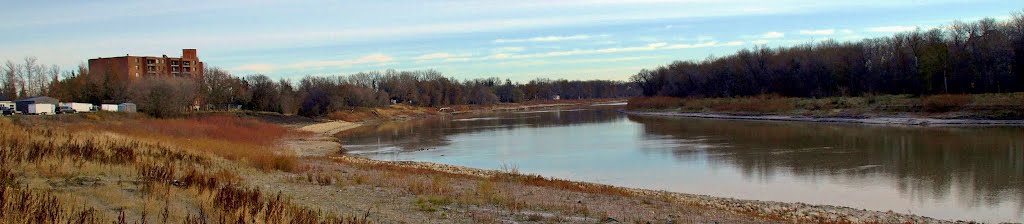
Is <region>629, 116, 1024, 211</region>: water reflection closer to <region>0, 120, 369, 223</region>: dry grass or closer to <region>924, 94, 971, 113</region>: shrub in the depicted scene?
<region>924, 94, 971, 113</region>: shrub

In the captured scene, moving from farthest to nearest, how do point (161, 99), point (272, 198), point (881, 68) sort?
point (881, 68) → point (161, 99) → point (272, 198)

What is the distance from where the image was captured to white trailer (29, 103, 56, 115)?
50094mm

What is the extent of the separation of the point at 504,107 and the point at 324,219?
126689 mm

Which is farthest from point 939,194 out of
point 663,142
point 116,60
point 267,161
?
point 116,60

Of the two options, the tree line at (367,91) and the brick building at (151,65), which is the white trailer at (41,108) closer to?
the tree line at (367,91)

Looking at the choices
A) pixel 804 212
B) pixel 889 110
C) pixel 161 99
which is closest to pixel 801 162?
pixel 804 212

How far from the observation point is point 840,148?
29750 millimetres

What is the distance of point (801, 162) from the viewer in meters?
24.7

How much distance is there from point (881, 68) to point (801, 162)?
168ft

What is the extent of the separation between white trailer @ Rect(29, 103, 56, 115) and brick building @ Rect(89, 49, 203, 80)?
153ft

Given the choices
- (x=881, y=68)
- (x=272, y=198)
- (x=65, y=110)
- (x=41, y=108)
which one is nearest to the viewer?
(x=272, y=198)

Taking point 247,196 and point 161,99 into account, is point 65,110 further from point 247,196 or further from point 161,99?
point 247,196

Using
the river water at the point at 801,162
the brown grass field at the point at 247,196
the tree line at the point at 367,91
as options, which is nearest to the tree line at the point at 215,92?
the tree line at the point at 367,91

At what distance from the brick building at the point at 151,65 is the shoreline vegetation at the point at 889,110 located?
228 ft
